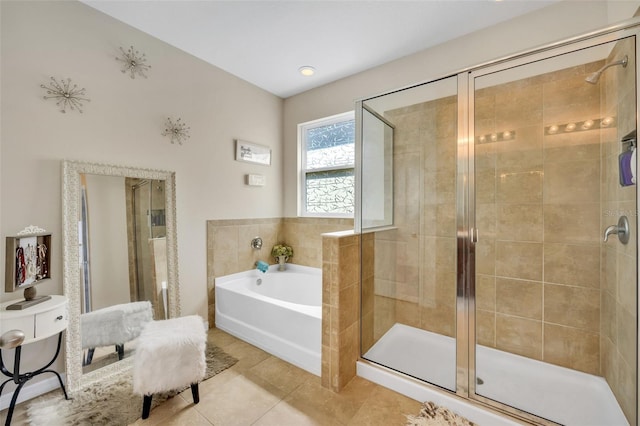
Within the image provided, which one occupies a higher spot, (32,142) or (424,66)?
(424,66)

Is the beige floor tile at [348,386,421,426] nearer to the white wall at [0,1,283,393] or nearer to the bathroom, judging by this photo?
the bathroom

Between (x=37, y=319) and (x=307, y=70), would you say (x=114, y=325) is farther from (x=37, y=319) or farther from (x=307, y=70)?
(x=307, y=70)

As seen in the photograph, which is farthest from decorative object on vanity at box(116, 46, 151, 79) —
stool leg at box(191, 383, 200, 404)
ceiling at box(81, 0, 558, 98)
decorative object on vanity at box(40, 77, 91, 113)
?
stool leg at box(191, 383, 200, 404)

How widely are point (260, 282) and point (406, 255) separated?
5.60ft

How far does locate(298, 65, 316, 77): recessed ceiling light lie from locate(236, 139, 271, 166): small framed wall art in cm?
96

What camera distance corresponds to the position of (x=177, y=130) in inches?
94.3

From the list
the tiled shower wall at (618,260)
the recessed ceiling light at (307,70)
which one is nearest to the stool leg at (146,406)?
the tiled shower wall at (618,260)

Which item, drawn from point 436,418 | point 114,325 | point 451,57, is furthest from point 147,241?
point 451,57

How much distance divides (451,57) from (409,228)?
1580 millimetres

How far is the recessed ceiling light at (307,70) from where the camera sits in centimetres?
269

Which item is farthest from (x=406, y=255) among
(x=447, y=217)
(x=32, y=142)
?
(x=32, y=142)

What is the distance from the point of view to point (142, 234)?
7.15 ft

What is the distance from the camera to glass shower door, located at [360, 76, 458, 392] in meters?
2.03

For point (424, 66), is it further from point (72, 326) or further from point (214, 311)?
point (72, 326)
